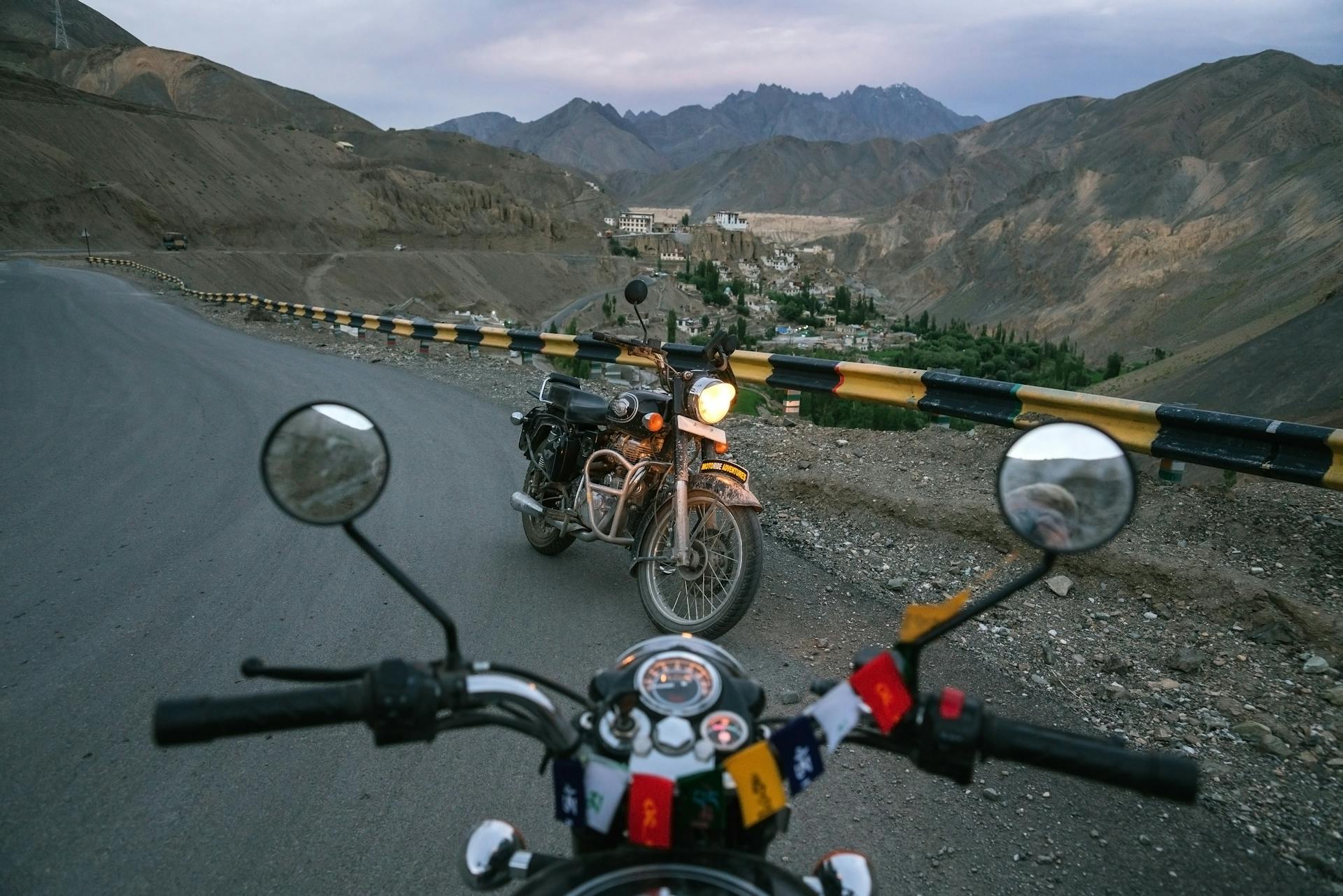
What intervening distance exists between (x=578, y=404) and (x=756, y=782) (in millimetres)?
4055

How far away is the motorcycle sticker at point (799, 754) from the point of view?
1464mm

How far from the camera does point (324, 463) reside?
1.91 meters

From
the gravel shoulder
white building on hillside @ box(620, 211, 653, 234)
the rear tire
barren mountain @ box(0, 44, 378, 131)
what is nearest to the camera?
the gravel shoulder

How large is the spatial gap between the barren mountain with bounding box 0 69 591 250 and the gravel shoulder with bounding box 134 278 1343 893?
57654 millimetres

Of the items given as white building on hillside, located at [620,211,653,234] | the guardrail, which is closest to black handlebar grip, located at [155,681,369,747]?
the guardrail

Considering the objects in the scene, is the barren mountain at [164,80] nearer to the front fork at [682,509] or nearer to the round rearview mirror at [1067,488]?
the front fork at [682,509]

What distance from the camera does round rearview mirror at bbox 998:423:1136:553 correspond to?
1.70 metres

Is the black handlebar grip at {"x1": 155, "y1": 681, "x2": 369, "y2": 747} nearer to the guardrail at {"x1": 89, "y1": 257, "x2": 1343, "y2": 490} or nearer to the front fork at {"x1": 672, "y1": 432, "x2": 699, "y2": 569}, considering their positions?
the guardrail at {"x1": 89, "y1": 257, "x2": 1343, "y2": 490}

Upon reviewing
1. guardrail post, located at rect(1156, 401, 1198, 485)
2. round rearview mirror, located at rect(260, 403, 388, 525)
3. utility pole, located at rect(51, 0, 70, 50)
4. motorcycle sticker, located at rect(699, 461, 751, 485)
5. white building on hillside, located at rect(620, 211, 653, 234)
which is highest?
utility pole, located at rect(51, 0, 70, 50)

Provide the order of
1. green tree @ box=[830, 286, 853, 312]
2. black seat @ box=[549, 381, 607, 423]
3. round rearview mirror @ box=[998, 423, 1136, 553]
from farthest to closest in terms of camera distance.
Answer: green tree @ box=[830, 286, 853, 312], black seat @ box=[549, 381, 607, 423], round rearview mirror @ box=[998, 423, 1136, 553]

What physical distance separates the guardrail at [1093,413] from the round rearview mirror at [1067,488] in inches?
32.0

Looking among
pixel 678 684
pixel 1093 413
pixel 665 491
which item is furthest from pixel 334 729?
pixel 1093 413

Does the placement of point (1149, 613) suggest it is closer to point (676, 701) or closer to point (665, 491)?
point (665, 491)

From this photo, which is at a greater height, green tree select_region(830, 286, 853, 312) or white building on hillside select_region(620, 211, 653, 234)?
white building on hillside select_region(620, 211, 653, 234)
